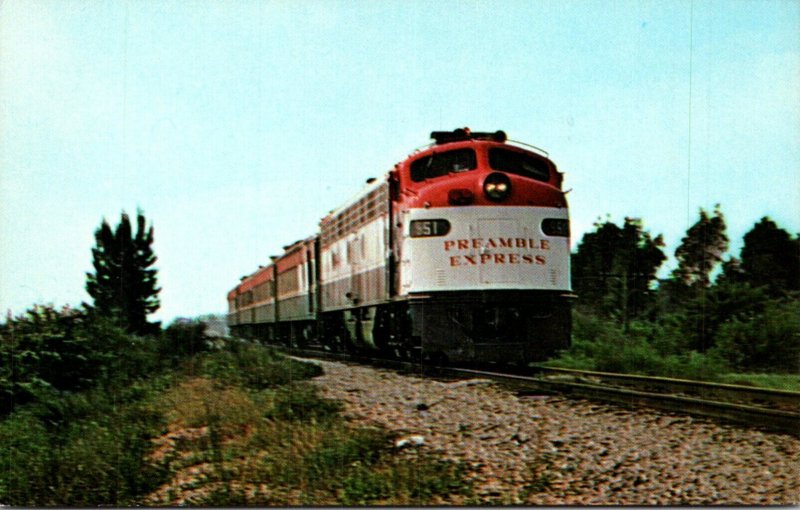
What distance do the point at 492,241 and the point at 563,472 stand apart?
5.09 metres

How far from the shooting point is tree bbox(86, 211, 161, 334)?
9.48 meters

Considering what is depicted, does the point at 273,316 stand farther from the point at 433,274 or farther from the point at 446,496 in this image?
the point at 446,496

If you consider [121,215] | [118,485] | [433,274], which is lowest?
[118,485]

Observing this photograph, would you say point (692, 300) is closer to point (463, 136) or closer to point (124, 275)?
point (463, 136)

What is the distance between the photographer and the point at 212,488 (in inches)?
241

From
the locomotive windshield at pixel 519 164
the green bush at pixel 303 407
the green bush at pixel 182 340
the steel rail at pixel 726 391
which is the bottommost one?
the green bush at pixel 303 407

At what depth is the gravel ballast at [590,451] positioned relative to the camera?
512 cm

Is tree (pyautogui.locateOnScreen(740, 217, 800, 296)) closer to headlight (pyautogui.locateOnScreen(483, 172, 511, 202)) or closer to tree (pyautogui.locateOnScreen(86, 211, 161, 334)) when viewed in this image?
headlight (pyautogui.locateOnScreen(483, 172, 511, 202))

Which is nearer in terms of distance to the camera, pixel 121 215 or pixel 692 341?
pixel 121 215

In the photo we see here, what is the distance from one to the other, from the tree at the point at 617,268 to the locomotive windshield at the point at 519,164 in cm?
210

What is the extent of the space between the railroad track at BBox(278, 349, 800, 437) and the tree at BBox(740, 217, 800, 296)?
11.7 feet

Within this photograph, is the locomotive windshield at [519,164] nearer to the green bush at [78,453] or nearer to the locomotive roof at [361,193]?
the locomotive roof at [361,193]

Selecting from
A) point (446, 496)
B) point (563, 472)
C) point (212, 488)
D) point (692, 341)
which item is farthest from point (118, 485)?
point (692, 341)

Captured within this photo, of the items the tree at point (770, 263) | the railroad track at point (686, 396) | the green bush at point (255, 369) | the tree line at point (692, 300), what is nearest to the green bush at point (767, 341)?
the tree line at point (692, 300)
